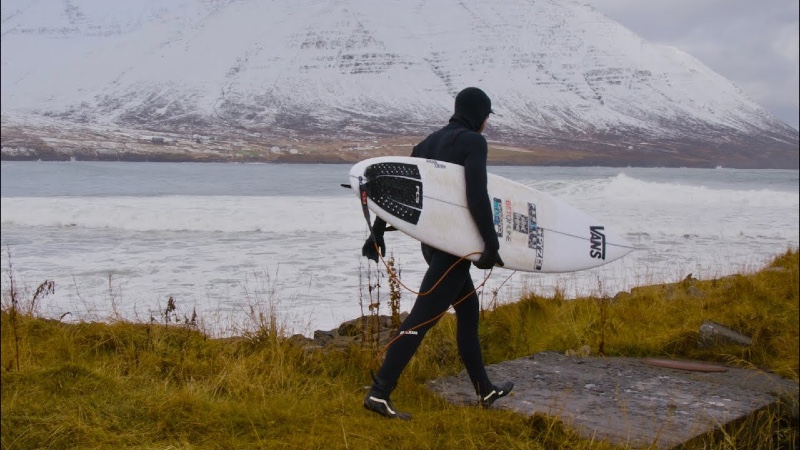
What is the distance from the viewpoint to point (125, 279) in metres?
9.80

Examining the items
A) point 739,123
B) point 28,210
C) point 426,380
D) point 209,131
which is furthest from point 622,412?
point 739,123

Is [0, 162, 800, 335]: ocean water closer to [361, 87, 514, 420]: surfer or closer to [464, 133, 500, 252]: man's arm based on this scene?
[361, 87, 514, 420]: surfer

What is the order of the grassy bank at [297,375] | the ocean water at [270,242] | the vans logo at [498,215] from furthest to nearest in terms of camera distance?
the ocean water at [270,242]
the vans logo at [498,215]
the grassy bank at [297,375]

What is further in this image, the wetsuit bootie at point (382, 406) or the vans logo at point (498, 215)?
the vans logo at point (498, 215)

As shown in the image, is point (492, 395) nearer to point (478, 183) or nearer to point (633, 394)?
point (633, 394)

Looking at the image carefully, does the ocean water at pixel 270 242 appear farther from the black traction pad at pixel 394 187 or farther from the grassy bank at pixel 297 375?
the black traction pad at pixel 394 187

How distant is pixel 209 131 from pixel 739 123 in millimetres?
45118

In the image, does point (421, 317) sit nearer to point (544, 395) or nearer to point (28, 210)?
point (544, 395)

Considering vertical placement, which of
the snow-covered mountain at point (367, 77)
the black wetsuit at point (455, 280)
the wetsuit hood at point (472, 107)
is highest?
the snow-covered mountain at point (367, 77)

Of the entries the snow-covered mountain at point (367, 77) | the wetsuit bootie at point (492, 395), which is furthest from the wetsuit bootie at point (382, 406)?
the snow-covered mountain at point (367, 77)

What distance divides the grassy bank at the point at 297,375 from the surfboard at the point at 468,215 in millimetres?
874

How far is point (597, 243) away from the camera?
171 inches

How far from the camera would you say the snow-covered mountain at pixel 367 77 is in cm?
3762

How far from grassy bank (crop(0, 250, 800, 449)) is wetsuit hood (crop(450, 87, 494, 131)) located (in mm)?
1395
